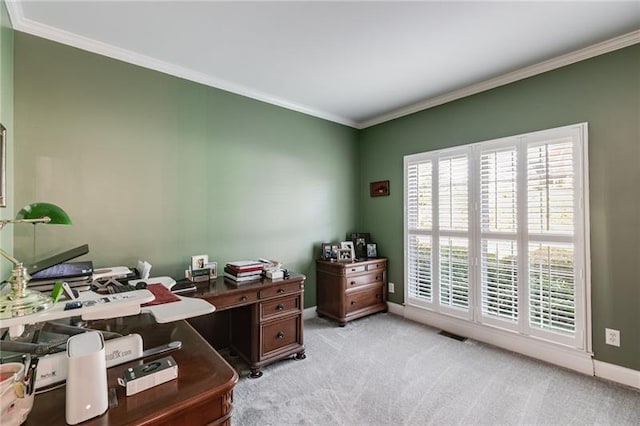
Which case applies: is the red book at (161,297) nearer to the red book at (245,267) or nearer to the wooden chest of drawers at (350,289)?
the red book at (245,267)

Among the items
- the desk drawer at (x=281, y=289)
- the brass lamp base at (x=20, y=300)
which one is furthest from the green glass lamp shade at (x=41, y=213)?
the desk drawer at (x=281, y=289)

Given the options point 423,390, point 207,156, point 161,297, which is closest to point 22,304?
point 161,297

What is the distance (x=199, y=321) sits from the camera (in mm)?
2578

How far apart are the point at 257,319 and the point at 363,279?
155cm

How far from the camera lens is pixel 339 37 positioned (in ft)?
6.90

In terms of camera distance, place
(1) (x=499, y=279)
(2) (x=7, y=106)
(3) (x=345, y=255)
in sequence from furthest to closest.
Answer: (3) (x=345, y=255) → (1) (x=499, y=279) → (2) (x=7, y=106)

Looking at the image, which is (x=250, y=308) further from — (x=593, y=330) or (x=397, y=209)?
(x=593, y=330)

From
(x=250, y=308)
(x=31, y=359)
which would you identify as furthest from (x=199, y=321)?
(x=31, y=359)

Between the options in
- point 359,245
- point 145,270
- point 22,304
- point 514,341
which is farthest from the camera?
point 359,245

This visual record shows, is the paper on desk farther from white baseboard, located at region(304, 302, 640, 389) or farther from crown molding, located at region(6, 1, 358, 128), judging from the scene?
white baseboard, located at region(304, 302, 640, 389)

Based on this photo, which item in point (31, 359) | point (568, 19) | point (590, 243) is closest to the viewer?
point (31, 359)

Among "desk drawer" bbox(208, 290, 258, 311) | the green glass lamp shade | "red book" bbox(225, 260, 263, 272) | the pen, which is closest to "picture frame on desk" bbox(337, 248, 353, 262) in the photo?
"red book" bbox(225, 260, 263, 272)

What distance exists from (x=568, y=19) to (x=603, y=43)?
563mm

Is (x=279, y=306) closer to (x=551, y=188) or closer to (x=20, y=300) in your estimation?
(x=20, y=300)
